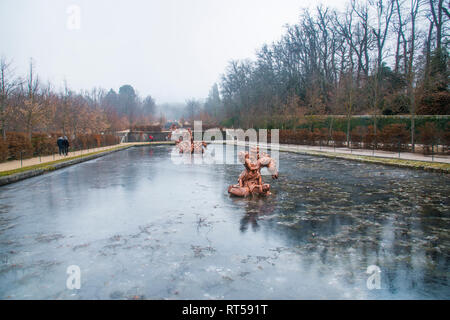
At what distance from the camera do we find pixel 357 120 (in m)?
37.1

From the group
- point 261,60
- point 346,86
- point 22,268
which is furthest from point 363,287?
point 261,60

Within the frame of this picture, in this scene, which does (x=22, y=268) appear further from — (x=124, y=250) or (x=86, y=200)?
(x=86, y=200)

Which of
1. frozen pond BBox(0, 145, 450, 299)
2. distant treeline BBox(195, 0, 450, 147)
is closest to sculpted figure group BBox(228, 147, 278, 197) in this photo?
frozen pond BBox(0, 145, 450, 299)

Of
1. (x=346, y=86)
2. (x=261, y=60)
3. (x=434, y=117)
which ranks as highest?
(x=261, y=60)

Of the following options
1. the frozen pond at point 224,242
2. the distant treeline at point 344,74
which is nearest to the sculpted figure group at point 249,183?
the frozen pond at point 224,242

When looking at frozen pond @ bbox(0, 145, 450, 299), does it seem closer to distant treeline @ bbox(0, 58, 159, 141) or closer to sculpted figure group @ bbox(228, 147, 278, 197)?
sculpted figure group @ bbox(228, 147, 278, 197)

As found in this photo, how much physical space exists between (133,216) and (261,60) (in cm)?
5719

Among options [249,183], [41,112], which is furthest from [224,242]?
[41,112]

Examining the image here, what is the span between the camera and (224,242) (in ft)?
21.1

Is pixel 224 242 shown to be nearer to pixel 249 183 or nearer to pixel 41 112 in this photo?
pixel 249 183

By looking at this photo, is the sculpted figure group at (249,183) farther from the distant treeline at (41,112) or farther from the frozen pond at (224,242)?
the distant treeline at (41,112)

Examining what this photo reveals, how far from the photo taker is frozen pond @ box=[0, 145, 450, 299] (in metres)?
4.59

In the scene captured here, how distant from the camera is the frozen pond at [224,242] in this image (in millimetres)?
4594

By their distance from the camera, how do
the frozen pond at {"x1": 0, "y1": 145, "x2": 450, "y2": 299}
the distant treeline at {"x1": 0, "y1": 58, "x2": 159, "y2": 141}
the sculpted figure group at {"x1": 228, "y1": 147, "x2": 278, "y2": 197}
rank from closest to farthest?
1. the frozen pond at {"x1": 0, "y1": 145, "x2": 450, "y2": 299}
2. the sculpted figure group at {"x1": 228, "y1": 147, "x2": 278, "y2": 197}
3. the distant treeline at {"x1": 0, "y1": 58, "x2": 159, "y2": 141}
